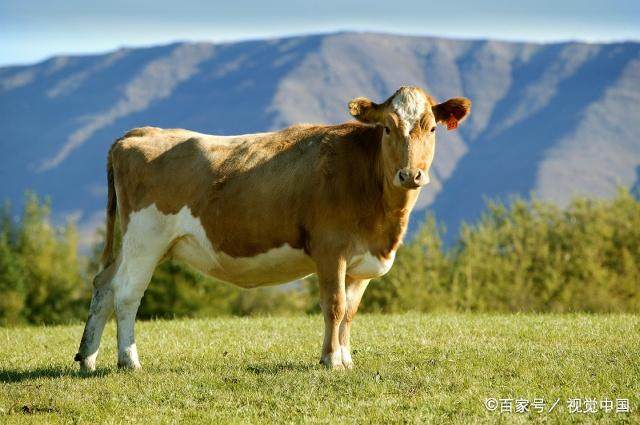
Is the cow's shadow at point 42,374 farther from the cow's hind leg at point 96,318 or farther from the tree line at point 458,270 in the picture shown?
the tree line at point 458,270

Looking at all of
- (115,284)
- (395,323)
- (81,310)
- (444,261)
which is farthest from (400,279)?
(115,284)

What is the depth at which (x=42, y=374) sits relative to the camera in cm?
1160

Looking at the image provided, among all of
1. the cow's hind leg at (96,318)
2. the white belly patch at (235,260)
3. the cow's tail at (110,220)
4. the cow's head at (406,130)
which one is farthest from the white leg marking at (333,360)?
the cow's tail at (110,220)

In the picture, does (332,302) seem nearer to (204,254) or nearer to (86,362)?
(204,254)

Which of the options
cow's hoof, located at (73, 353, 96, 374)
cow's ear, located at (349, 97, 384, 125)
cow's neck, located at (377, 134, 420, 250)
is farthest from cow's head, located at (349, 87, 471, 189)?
cow's hoof, located at (73, 353, 96, 374)

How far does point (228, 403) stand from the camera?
941cm

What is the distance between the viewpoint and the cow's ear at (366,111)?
11.2 metres

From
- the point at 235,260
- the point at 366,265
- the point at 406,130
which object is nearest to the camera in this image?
the point at 406,130

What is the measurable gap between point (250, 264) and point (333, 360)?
1708 mm

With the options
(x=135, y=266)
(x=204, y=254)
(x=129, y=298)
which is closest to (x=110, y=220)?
(x=135, y=266)

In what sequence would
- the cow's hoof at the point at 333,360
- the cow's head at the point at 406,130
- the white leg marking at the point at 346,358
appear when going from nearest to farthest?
the cow's head at the point at 406,130, the cow's hoof at the point at 333,360, the white leg marking at the point at 346,358

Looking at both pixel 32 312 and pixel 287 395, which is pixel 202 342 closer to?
pixel 287 395

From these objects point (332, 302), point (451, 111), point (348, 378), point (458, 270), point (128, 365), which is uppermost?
point (451, 111)

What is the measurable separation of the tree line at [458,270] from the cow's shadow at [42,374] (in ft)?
156
